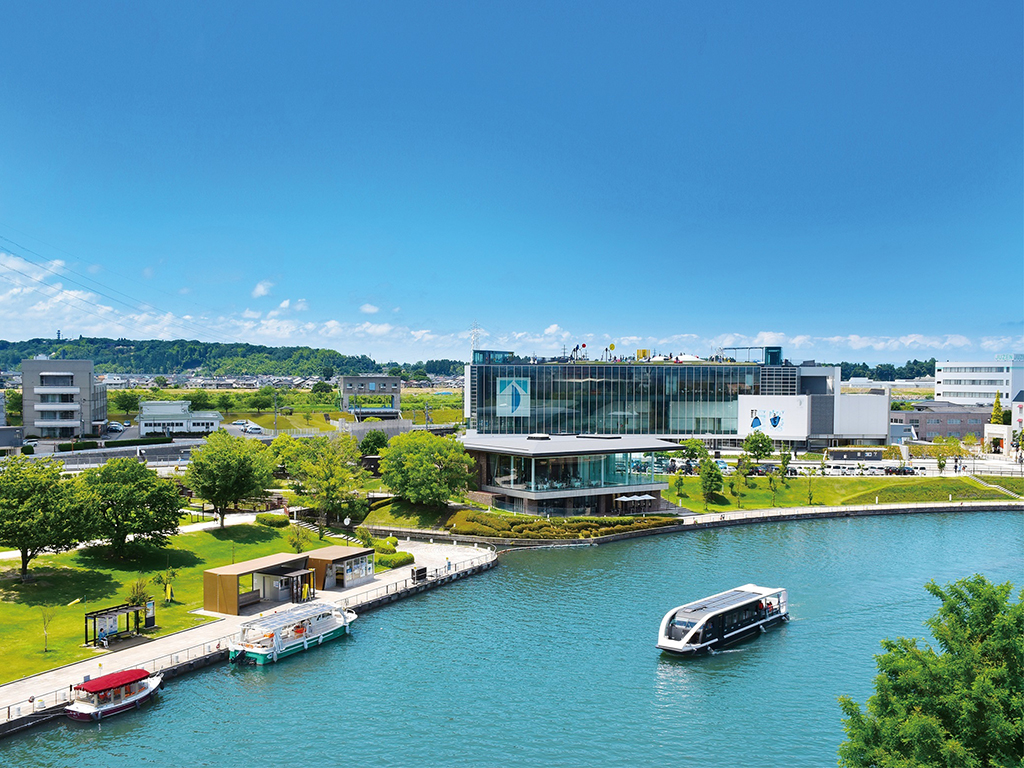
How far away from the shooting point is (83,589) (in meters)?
41.2

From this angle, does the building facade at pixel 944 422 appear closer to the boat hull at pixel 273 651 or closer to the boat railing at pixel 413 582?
the boat railing at pixel 413 582

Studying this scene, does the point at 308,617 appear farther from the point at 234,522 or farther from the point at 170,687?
the point at 234,522

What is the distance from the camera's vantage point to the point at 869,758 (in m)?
19.2

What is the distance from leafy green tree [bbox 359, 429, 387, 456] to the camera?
301 ft

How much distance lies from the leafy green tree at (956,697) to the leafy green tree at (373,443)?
248ft

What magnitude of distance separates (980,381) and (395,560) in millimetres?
144336

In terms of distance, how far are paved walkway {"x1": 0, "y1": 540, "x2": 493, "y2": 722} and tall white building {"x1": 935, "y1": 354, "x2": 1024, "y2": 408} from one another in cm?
14122

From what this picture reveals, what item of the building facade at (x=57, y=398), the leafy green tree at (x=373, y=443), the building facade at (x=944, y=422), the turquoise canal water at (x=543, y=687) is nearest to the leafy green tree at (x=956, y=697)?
the turquoise canal water at (x=543, y=687)

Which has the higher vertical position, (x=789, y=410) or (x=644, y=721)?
(x=789, y=410)

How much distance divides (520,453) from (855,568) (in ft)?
97.3

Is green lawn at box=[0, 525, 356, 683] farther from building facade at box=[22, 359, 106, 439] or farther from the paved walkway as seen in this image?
building facade at box=[22, 359, 106, 439]

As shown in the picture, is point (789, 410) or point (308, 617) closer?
point (308, 617)

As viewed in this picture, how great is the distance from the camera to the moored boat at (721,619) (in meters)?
37.0

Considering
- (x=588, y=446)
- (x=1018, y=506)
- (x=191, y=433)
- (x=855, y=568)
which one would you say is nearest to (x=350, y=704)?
(x=855, y=568)
